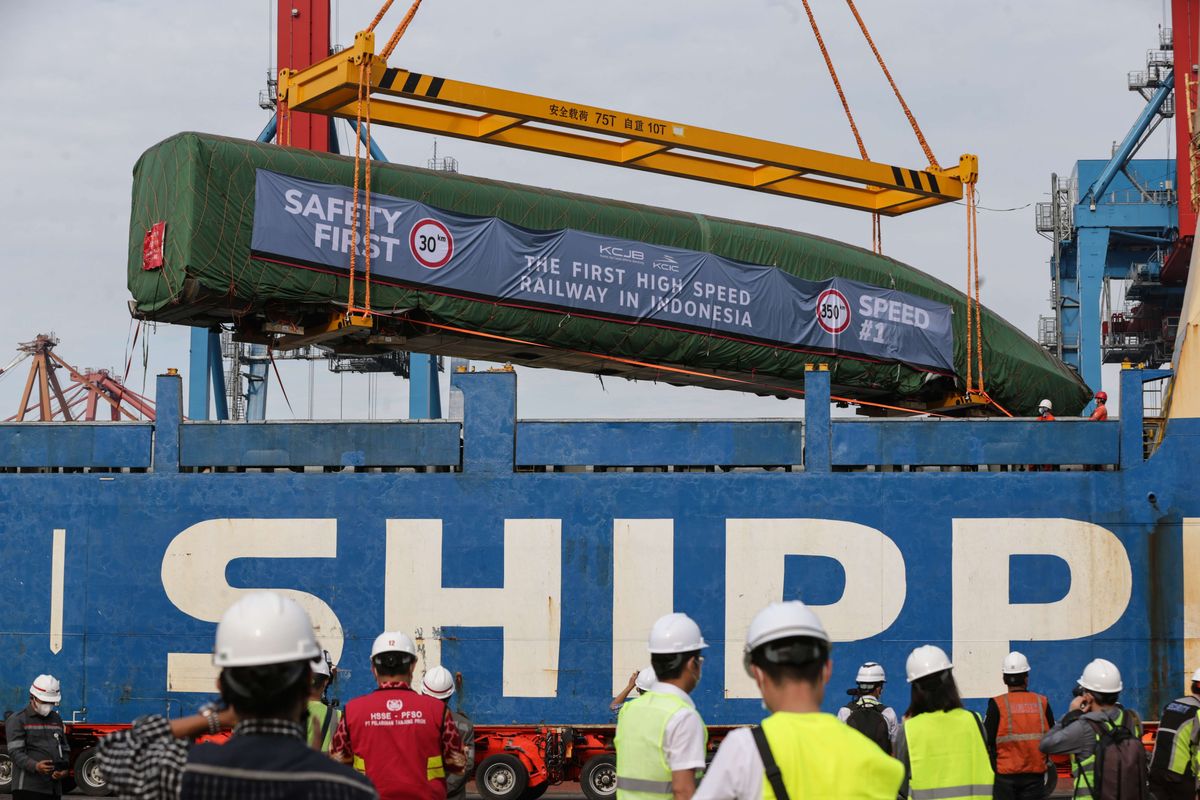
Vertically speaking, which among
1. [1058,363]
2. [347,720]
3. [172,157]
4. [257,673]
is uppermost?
[172,157]

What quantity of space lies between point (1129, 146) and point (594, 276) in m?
36.5

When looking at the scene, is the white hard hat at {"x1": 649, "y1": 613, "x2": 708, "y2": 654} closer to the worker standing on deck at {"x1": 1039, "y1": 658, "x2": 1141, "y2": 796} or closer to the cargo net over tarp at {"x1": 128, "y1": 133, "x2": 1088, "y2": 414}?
the worker standing on deck at {"x1": 1039, "y1": 658, "x2": 1141, "y2": 796}

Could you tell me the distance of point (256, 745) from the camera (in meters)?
3.94

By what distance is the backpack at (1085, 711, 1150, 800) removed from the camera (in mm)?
8461

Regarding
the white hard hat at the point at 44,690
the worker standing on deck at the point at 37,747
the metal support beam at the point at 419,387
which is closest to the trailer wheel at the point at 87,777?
the worker standing on deck at the point at 37,747

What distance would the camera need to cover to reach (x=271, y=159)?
21469 millimetres

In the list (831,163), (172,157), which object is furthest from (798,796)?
(831,163)

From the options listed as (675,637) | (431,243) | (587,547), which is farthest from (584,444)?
(675,637)

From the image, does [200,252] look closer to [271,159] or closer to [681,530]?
[271,159]

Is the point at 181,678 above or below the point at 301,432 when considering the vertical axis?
below

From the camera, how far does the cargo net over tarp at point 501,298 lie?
68.7 ft

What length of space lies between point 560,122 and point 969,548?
9.71 meters

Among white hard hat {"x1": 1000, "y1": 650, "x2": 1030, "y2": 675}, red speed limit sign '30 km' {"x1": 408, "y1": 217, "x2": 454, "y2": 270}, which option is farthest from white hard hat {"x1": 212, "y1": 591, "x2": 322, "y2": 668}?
red speed limit sign '30 km' {"x1": 408, "y1": 217, "x2": 454, "y2": 270}

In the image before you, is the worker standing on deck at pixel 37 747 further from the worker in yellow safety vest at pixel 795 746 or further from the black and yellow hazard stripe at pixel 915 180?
the black and yellow hazard stripe at pixel 915 180
